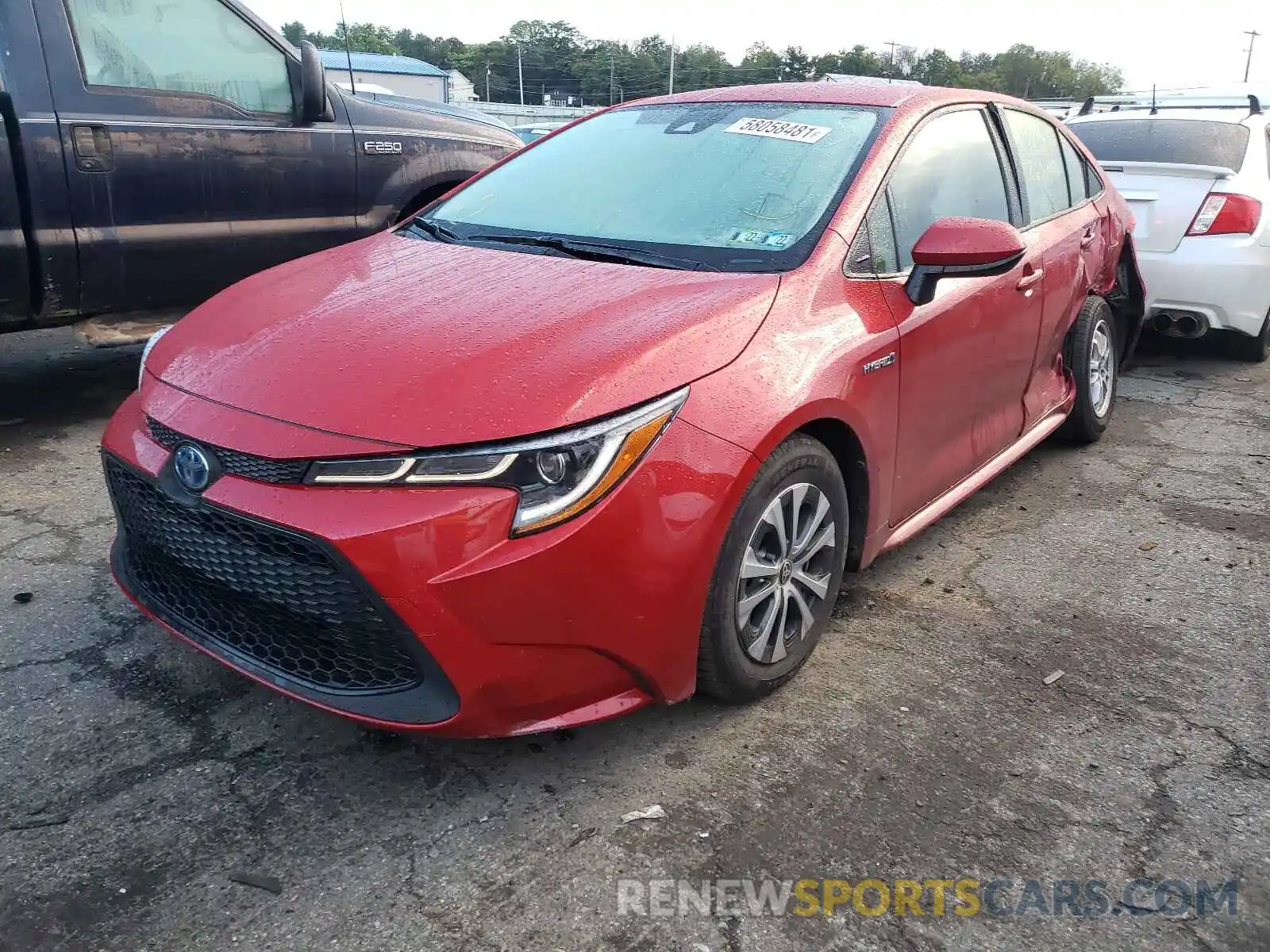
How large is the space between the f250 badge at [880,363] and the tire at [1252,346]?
14.7 ft

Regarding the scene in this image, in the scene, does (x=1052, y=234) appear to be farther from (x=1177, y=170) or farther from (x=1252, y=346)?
(x=1252, y=346)

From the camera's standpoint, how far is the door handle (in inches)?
139

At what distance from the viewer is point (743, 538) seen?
235cm

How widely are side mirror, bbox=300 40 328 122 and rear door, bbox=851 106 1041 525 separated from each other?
3.07m

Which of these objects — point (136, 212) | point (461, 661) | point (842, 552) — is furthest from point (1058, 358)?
point (136, 212)

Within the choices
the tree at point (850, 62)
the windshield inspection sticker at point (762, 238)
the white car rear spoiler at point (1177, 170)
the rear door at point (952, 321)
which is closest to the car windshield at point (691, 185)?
the windshield inspection sticker at point (762, 238)

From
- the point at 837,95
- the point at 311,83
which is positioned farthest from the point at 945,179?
the point at 311,83

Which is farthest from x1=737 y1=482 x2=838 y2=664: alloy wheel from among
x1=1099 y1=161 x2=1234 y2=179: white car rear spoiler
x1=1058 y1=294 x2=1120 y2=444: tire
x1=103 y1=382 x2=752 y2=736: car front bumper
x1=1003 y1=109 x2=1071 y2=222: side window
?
x1=1099 y1=161 x2=1234 y2=179: white car rear spoiler

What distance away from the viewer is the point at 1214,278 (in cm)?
567

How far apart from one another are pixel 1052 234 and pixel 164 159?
3756 millimetres

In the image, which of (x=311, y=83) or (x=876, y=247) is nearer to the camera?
(x=876, y=247)

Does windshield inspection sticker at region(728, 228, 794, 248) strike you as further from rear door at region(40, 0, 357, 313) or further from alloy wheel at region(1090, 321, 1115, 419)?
rear door at region(40, 0, 357, 313)

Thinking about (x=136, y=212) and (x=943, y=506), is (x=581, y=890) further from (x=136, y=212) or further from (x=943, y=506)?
(x=136, y=212)

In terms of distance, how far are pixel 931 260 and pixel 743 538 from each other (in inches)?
40.9
